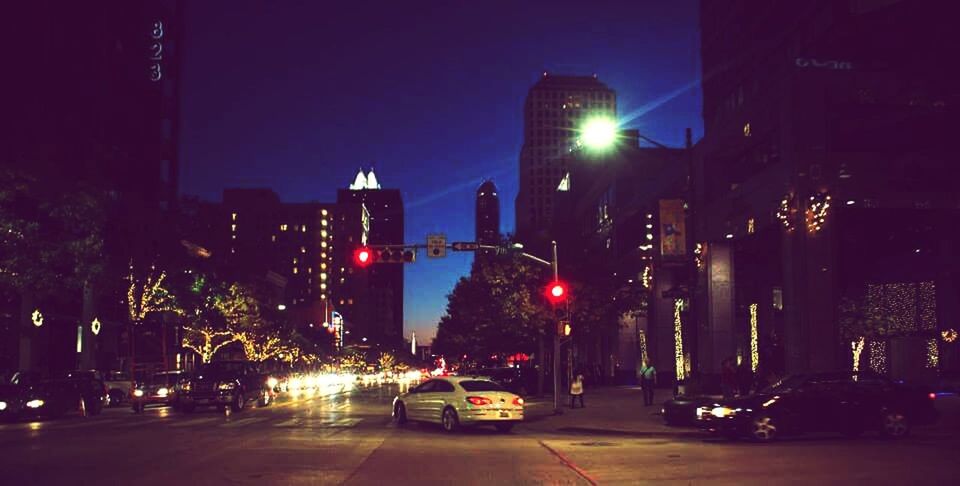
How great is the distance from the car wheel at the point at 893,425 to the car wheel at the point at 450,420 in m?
10.3

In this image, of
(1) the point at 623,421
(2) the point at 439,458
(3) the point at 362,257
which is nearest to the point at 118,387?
(3) the point at 362,257

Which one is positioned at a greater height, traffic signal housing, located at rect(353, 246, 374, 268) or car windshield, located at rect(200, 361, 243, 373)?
traffic signal housing, located at rect(353, 246, 374, 268)

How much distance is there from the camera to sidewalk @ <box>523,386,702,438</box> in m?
23.1

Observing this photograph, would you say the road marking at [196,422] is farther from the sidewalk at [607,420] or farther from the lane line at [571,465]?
the lane line at [571,465]

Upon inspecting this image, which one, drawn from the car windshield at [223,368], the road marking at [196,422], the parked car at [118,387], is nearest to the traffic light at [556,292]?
the road marking at [196,422]

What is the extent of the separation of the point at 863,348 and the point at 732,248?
7614 millimetres

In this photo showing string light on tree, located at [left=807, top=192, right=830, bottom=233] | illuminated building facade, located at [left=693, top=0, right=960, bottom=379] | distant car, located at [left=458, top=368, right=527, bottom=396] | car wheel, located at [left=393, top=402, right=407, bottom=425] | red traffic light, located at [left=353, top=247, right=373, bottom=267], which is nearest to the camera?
car wheel, located at [left=393, top=402, right=407, bottom=425]

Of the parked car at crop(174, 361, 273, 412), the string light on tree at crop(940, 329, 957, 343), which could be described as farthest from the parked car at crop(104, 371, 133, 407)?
the string light on tree at crop(940, 329, 957, 343)

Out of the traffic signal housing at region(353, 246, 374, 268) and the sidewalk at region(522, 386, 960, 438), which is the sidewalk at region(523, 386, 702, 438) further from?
the traffic signal housing at region(353, 246, 374, 268)

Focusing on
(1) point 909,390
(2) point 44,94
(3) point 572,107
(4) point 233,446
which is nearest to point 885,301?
(1) point 909,390

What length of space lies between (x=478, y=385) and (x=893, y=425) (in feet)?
34.1

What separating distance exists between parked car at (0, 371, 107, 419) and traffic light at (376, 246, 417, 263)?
12.7m

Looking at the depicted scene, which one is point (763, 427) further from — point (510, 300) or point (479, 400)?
point (510, 300)

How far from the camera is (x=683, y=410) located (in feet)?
76.2
